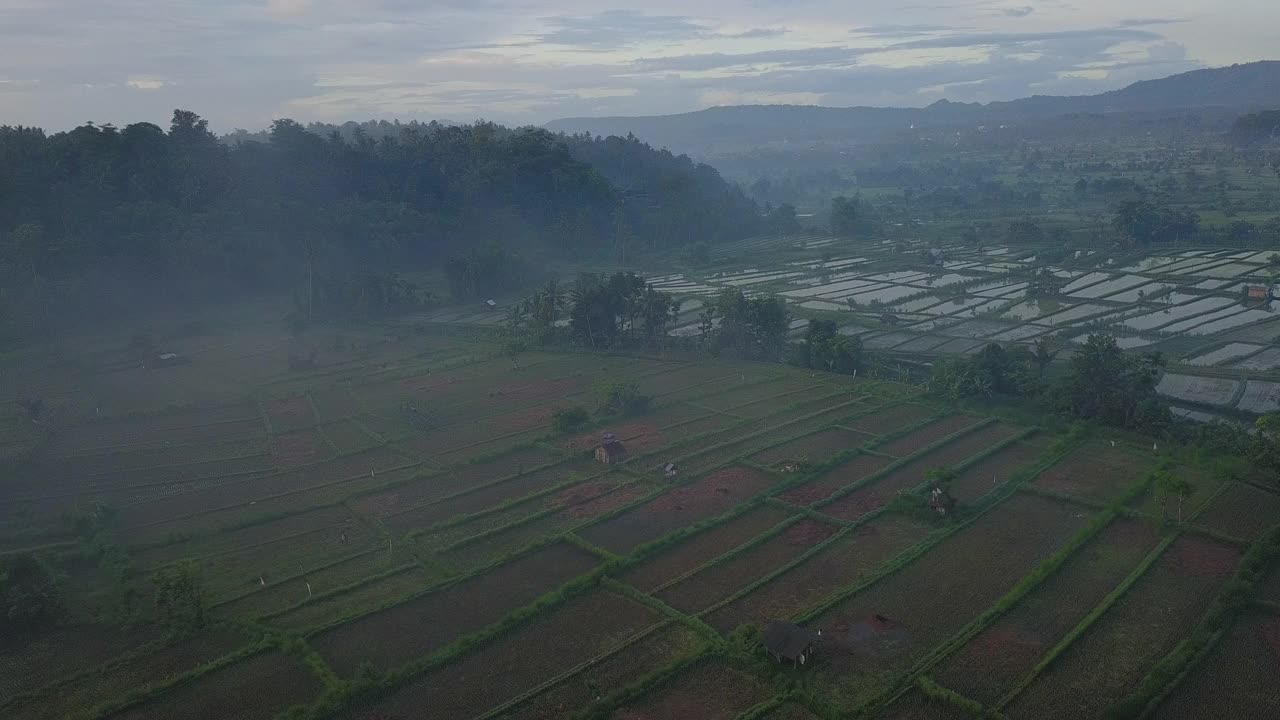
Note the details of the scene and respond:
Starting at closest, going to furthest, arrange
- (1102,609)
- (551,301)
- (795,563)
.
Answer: (1102,609), (795,563), (551,301)

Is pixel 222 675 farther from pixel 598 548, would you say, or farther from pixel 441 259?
pixel 441 259

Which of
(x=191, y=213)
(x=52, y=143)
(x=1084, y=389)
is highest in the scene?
(x=52, y=143)

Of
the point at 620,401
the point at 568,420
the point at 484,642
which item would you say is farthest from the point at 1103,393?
the point at 484,642

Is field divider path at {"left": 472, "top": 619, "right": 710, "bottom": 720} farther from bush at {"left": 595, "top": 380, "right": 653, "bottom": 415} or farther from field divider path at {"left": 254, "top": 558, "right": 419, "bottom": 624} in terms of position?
bush at {"left": 595, "top": 380, "right": 653, "bottom": 415}

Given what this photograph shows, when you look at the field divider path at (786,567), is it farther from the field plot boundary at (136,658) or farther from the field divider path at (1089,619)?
the field plot boundary at (136,658)

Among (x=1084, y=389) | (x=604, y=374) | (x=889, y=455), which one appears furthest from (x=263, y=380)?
(x=1084, y=389)

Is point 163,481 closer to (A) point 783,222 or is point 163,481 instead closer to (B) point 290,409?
(B) point 290,409

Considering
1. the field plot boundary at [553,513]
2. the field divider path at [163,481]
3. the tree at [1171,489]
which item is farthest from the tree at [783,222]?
the tree at [1171,489]
